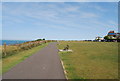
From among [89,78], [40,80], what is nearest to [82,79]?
[89,78]

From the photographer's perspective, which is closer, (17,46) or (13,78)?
(13,78)

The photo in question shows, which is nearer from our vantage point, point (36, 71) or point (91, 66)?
point (36, 71)

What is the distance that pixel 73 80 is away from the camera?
754 centimetres

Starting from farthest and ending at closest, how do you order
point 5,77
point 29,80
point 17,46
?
point 17,46
point 5,77
point 29,80

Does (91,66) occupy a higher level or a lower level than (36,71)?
lower

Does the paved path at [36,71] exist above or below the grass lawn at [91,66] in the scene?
above

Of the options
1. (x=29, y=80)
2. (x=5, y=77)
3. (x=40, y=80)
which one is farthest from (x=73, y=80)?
(x=5, y=77)

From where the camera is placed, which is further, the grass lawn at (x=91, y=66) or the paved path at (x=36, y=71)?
the grass lawn at (x=91, y=66)

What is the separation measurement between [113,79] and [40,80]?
13.5ft

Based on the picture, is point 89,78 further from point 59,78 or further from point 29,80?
point 29,80

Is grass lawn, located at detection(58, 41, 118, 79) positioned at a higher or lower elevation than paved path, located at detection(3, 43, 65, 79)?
lower

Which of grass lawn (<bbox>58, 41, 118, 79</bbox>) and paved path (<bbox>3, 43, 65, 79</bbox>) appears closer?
paved path (<bbox>3, 43, 65, 79</bbox>)

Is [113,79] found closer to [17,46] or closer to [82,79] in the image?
[82,79]

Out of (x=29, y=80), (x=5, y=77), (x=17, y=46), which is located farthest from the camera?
(x=17, y=46)
